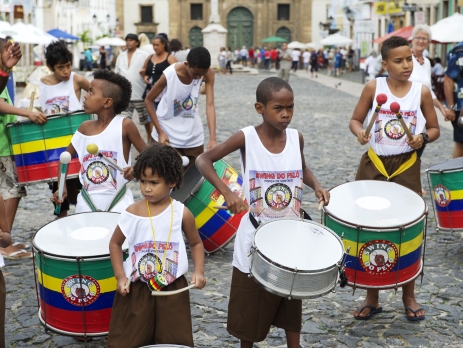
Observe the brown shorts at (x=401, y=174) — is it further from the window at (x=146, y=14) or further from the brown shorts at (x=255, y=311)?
the window at (x=146, y=14)

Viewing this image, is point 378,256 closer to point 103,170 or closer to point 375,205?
point 375,205

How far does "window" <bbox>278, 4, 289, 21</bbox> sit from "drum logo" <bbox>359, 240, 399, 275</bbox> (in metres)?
64.1

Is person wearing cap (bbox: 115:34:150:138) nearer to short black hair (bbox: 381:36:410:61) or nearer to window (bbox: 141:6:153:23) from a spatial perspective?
short black hair (bbox: 381:36:410:61)

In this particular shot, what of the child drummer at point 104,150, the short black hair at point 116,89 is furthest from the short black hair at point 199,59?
the child drummer at point 104,150

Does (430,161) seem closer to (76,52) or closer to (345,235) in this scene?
(345,235)

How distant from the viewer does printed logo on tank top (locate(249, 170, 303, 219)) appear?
3.86 metres

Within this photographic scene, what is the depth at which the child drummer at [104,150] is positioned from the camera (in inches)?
184

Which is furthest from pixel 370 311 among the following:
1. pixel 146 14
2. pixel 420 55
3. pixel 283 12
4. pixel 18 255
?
pixel 283 12

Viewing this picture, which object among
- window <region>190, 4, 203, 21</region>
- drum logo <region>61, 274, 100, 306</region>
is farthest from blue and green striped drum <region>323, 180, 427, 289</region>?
window <region>190, 4, 203, 21</region>

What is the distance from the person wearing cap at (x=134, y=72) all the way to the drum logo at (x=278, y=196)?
21.2ft

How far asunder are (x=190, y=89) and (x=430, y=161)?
15.8 feet

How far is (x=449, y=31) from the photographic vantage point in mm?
16547

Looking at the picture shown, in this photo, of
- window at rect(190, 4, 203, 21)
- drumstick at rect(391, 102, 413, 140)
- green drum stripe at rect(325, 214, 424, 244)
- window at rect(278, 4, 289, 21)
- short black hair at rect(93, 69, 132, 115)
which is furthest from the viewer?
window at rect(278, 4, 289, 21)

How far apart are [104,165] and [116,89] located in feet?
1.55
